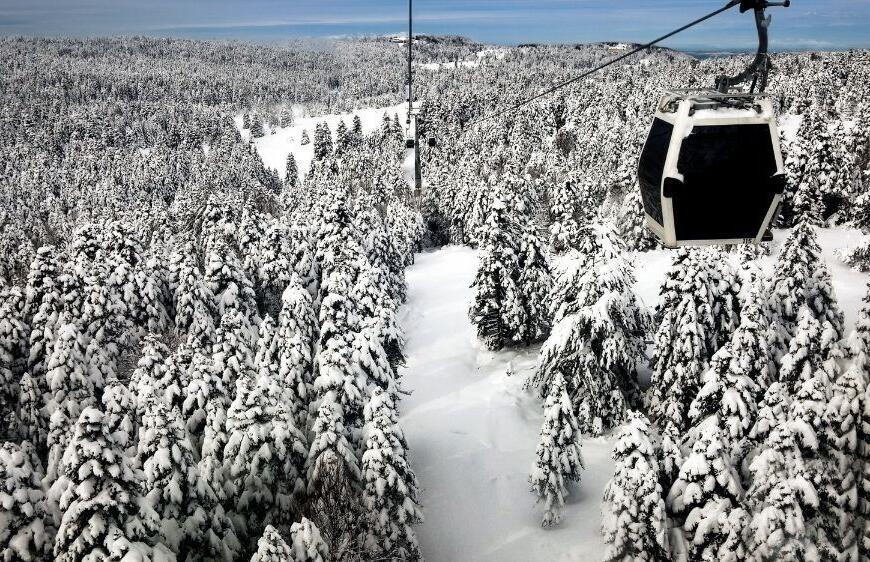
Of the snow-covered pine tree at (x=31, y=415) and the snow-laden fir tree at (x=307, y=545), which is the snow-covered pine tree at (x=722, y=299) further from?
the snow-covered pine tree at (x=31, y=415)

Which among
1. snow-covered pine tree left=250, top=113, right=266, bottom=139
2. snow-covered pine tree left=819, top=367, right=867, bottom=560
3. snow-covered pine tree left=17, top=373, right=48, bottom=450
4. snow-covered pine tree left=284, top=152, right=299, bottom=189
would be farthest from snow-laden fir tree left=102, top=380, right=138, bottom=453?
snow-covered pine tree left=250, top=113, right=266, bottom=139

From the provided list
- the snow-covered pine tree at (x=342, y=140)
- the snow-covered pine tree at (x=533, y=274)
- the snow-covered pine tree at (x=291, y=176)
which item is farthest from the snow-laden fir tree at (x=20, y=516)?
the snow-covered pine tree at (x=342, y=140)

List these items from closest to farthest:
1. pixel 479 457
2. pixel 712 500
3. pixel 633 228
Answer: pixel 712 500
pixel 479 457
pixel 633 228

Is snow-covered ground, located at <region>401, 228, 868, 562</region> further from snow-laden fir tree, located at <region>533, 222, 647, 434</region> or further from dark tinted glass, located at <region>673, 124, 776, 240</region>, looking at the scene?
dark tinted glass, located at <region>673, 124, 776, 240</region>

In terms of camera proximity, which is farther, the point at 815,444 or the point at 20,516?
the point at 815,444

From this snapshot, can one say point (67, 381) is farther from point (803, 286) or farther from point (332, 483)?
point (803, 286)

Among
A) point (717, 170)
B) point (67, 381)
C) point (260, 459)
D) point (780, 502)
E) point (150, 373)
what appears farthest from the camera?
point (67, 381)

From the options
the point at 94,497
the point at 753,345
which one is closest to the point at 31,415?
the point at 94,497

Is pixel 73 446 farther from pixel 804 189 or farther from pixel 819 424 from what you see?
pixel 804 189

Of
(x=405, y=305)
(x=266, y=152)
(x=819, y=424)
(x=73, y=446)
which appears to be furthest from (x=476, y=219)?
(x=266, y=152)
